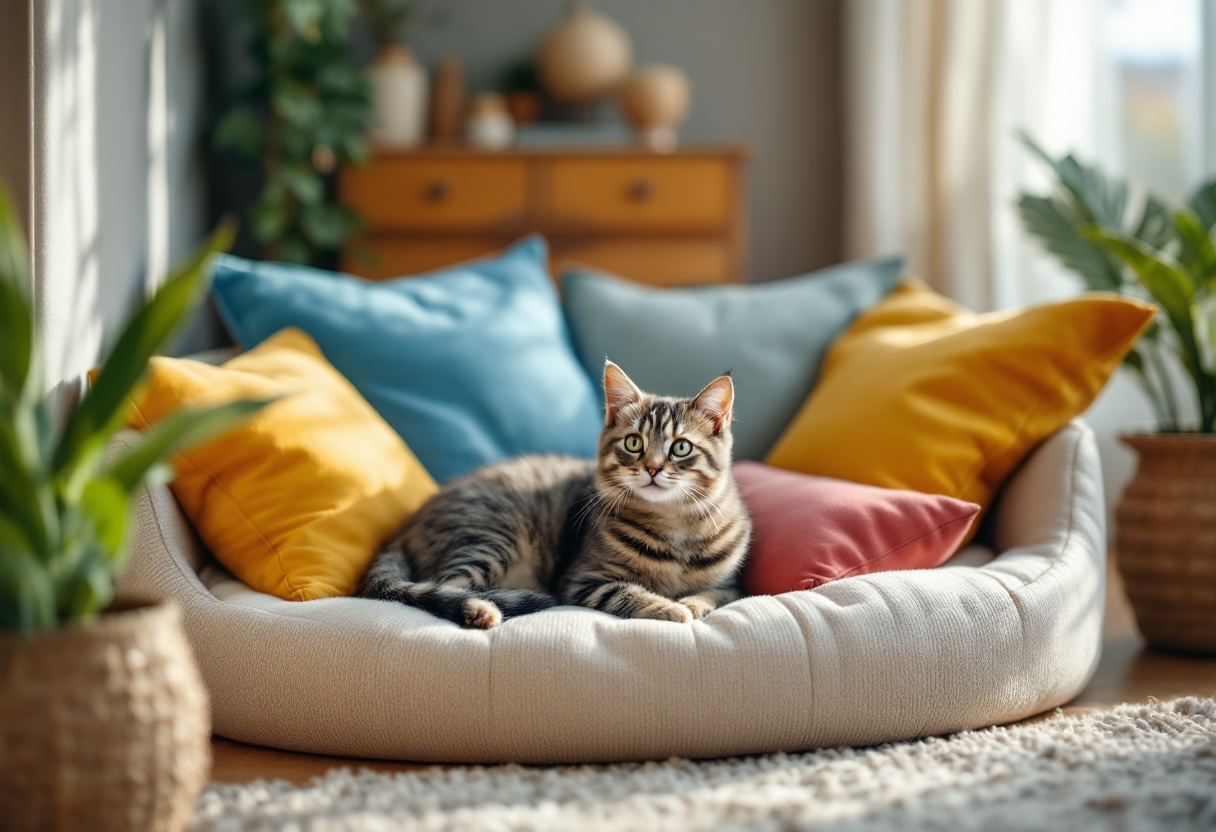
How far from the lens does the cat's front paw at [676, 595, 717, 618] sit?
1701mm

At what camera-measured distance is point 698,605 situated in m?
1.72

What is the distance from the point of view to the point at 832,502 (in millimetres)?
1845

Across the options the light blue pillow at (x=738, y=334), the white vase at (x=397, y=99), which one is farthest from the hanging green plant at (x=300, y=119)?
the light blue pillow at (x=738, y=334)

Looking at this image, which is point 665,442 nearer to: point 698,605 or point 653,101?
point 698,605

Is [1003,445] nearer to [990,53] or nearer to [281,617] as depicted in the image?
[281,617]

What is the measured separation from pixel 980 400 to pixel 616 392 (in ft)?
2.36

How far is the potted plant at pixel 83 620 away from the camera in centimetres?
107

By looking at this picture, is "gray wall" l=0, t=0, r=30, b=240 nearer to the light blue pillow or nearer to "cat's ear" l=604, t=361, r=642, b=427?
"cat's ear" l=604, t=361, r=642, b=427

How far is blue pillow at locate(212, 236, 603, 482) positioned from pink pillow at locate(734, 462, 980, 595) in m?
0.67

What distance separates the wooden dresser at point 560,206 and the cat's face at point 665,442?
1474mm

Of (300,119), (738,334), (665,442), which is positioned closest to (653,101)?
(300,119)

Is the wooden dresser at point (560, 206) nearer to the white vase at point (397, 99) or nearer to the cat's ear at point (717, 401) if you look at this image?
the white vase at point (397, 99)

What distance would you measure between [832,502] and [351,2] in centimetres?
239

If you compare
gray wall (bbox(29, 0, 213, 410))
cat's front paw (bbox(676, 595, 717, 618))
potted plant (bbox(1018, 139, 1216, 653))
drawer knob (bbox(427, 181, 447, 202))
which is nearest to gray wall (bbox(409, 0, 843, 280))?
drawer knob (bbox(427, 181, 447, 202))
